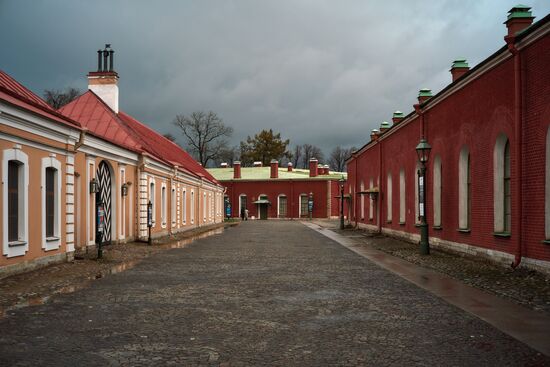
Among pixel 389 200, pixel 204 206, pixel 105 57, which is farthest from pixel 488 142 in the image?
pixel 204 206

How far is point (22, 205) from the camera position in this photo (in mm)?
11812

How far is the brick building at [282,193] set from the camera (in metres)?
64.4

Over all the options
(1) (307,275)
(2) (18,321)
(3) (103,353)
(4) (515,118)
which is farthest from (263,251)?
(3) (103,353)

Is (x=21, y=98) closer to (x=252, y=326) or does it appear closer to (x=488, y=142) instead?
(x=252, y=326)

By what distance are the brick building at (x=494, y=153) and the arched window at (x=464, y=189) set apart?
3 centimetres

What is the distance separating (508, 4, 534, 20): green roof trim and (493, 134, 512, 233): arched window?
2.83 m

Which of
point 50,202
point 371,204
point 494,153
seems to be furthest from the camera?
point 371,204

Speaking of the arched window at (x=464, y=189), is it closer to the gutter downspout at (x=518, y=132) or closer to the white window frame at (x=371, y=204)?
the gutter downspout at (x=518, y=132)

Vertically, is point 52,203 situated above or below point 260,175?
below

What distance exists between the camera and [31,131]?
1209 centimetres

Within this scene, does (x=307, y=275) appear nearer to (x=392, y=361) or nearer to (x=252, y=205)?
(x=392, y=361)

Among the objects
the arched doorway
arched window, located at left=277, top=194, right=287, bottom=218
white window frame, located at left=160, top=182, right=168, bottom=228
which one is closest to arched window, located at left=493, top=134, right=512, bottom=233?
the arched doorway

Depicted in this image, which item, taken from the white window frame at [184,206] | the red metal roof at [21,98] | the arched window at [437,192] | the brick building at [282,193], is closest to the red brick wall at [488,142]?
the arched window at [437,192]

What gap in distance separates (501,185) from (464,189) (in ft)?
8.90
